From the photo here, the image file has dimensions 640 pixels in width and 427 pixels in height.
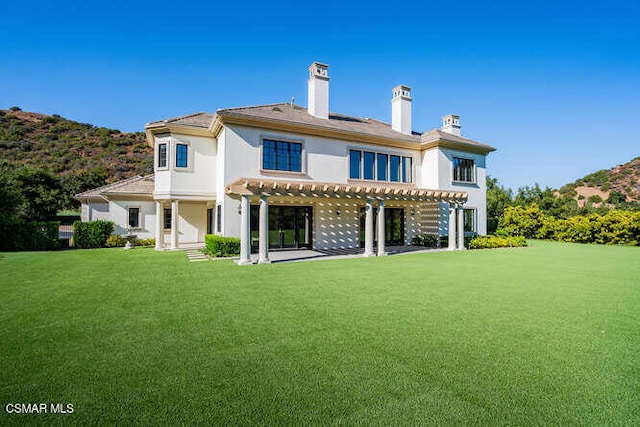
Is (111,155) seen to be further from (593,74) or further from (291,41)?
(593,74)

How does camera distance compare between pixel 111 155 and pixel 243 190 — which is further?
pixel 111 155

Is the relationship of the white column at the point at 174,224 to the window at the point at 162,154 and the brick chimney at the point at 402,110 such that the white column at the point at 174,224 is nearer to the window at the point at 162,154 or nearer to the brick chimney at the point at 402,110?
the window at the point at 162,154

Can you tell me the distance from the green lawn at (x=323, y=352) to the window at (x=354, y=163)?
10.1 m

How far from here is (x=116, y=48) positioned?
1606 centimetres

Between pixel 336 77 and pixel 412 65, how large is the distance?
4363 millimetres

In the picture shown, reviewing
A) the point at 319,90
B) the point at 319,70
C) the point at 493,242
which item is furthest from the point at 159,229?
the point at 493,242

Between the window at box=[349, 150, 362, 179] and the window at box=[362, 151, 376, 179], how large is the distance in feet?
1.56

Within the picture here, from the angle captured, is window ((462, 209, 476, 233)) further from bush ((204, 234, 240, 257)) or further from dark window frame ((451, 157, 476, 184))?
bush ((204, 234, 240, 257))

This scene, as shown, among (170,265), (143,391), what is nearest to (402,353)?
(143,391)

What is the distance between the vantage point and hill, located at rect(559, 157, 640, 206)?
53.7 m

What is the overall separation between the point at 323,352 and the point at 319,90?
16522mm

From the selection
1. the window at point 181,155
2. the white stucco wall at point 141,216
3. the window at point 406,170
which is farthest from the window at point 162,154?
the window at point 406,170

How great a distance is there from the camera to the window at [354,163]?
57.4 ft

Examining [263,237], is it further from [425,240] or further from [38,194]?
[38,194]
